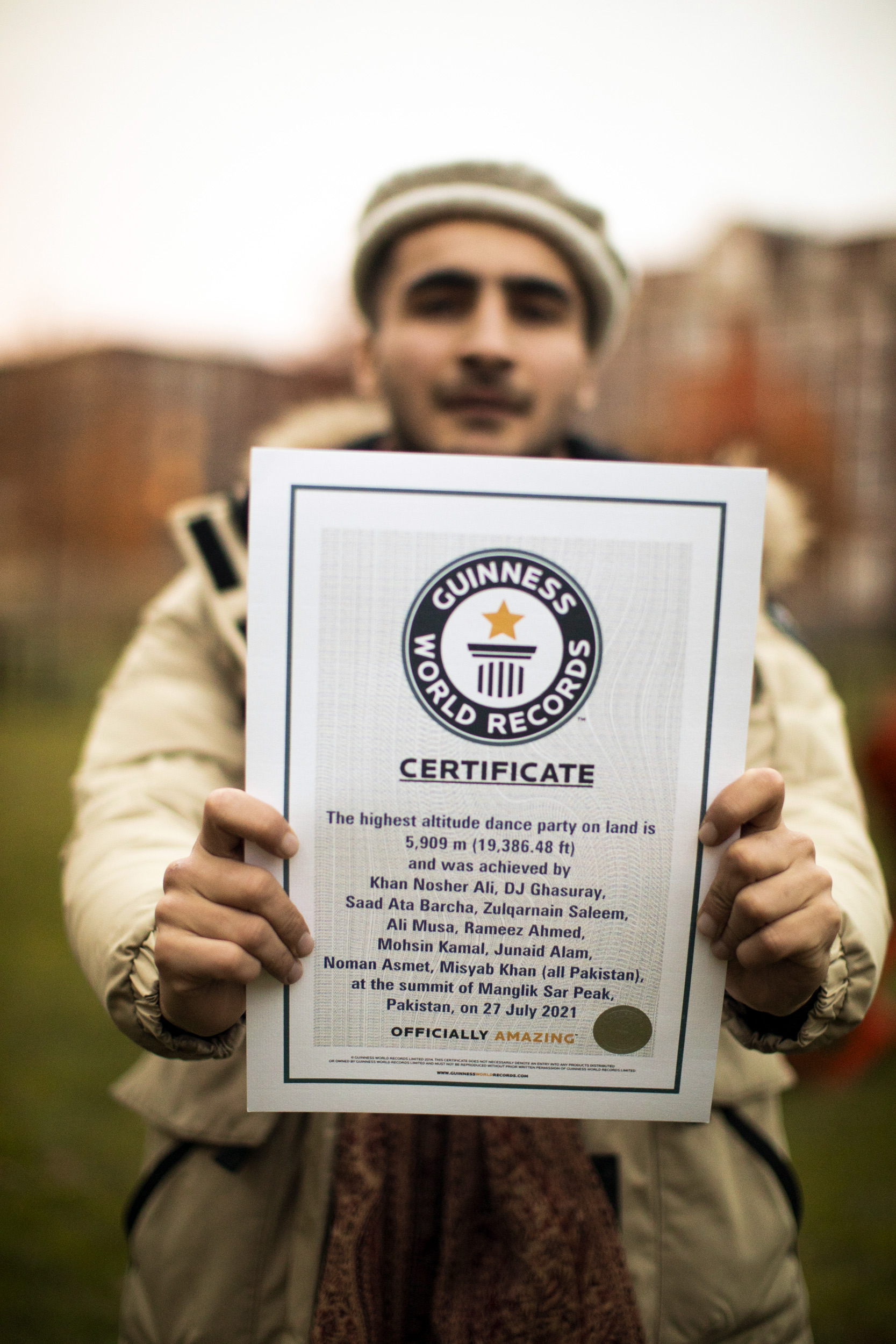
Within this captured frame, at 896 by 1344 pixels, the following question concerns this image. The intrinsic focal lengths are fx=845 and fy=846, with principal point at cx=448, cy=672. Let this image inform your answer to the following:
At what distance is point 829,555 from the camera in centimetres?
1573

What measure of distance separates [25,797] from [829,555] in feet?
46.0

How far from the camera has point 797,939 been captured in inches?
35.5

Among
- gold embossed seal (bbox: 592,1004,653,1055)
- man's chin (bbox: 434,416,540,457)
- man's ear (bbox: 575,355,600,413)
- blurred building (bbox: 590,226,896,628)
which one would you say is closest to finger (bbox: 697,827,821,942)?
gold embossed seal (bbox: 592,1004,653,1055)

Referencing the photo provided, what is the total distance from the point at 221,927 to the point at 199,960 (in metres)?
0.04

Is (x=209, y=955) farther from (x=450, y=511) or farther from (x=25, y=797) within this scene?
(x=25, y=797)

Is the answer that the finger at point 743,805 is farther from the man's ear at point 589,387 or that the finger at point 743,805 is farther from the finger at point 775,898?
the man's ear at point 589,387

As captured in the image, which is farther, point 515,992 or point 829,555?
point 829,555

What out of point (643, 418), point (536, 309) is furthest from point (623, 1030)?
point (643, 418)

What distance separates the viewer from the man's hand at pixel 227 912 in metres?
0.89

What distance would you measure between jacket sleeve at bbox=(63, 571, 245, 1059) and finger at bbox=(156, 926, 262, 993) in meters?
0.09

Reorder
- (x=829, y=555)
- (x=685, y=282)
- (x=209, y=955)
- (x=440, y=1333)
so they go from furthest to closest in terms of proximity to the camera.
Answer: (x=685, y=282) < (x=829, y=555) < (x=440, y=1333) < (x=209, y=955)

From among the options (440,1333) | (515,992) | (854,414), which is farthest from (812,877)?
(854,414)

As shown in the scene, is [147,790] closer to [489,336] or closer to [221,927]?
[221,927]

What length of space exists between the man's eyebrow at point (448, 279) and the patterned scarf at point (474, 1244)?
133 centimetres
